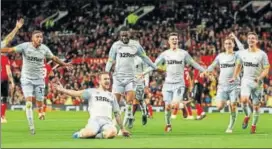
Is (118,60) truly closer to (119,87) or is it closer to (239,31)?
(119,87)

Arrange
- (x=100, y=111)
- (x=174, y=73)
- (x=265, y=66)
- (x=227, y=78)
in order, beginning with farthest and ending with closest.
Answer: (x=174, y=73), (x=227, y=78), (x=265, y=66), (x=100, y=111)

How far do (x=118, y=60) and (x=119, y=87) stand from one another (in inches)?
29.4

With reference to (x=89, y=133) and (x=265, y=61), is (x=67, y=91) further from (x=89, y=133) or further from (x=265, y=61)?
(x=265, y=61)

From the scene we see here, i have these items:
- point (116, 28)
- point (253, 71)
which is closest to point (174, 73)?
point (253, 71)

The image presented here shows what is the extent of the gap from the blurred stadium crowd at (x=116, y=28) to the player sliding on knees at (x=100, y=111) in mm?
21660

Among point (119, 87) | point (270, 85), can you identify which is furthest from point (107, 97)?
point (270, 85)

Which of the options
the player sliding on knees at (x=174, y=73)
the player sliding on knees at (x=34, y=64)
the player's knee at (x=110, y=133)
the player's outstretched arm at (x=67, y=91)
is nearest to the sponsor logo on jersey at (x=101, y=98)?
the player's outstretched arm at (x=67, y=91)

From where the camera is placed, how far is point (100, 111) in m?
17.8

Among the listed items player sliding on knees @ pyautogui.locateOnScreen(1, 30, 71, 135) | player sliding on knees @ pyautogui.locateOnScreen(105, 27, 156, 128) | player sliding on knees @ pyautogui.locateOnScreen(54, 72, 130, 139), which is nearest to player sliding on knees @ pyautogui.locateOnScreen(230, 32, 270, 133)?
player sliding on knees @ pyautogui.locateOnScreen(105, 27, 156, 128)

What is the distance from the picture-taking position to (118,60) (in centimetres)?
2242

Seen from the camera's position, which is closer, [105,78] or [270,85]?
[105,78]

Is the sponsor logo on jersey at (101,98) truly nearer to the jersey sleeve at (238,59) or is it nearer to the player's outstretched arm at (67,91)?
the player's outstretched arm at (67,91)

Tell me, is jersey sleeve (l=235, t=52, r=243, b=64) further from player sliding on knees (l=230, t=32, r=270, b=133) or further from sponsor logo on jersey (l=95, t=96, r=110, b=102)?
sponsor logo on jersey (l=95, t=96, r=110, b=102)

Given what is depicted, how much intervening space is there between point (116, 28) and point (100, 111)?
3744 centimetres
